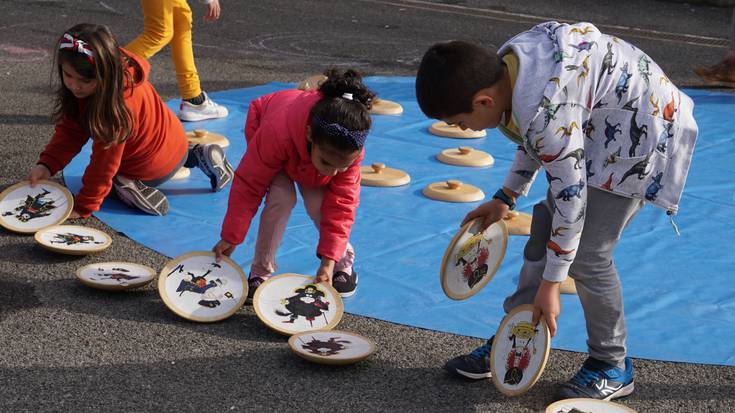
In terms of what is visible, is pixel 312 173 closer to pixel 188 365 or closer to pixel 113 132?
pixel 188 365

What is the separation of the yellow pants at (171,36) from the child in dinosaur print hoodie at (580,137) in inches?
127

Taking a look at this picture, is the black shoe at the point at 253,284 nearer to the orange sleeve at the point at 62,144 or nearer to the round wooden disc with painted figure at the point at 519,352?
the round wooden disc with painted figure at the point at 519,352

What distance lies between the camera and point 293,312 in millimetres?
3152

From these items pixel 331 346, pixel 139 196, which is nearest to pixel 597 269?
pixel 331 346

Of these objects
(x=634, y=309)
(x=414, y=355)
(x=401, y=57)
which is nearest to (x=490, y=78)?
(x=414, y=355)

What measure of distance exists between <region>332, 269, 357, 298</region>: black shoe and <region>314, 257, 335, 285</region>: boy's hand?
0.41 ft

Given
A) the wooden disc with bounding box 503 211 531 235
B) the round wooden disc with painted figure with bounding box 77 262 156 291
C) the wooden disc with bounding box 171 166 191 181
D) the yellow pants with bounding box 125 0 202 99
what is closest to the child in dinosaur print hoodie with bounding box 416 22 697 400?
the round wooden disc with painted figure with bounding box 77 262 156 291

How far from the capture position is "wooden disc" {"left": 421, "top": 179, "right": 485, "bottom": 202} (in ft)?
15.0

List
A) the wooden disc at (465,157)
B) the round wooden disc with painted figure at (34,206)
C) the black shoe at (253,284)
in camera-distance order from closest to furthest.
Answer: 1. the black shoe at (253,284)
2. the round wooden disc with painted figure at (34,206)
3. the wooden disc at (465,157)

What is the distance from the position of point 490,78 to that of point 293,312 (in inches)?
45.9

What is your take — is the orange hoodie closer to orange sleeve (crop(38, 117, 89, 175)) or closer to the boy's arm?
orange sleeve (crop(38, 117, 89, 175))

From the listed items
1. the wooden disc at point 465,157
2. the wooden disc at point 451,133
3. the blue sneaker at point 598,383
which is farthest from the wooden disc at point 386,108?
the blue sneaker at point 598,383

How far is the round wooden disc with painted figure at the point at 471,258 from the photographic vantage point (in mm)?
2900

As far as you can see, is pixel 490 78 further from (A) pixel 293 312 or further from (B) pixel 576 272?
(A) pixel 293 312
